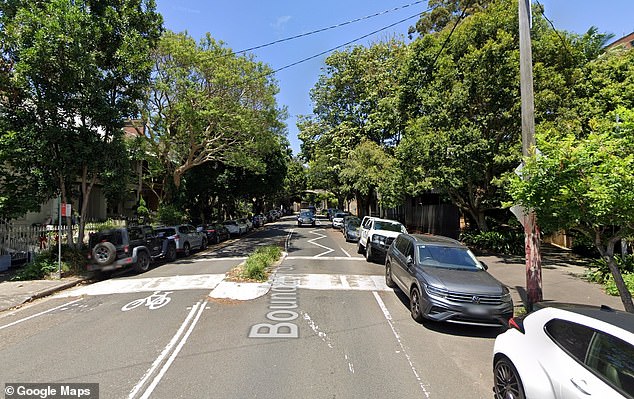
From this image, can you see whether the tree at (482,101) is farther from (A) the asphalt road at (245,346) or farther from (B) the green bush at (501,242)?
(A) the asphalt road at (245,346)

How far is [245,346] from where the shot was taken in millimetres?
6141

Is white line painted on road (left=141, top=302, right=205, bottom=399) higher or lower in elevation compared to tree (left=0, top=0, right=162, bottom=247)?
lower

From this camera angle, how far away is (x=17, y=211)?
1233cm

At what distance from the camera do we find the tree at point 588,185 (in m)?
5.25

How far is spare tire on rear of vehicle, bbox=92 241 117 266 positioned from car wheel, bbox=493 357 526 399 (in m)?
12.1

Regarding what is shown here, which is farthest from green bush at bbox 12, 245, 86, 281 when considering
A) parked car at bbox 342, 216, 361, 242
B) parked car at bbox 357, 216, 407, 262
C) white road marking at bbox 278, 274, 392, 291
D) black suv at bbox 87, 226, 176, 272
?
parked car at bbox 342, 216, 361, 242

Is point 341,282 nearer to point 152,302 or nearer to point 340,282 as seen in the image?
point 340,282

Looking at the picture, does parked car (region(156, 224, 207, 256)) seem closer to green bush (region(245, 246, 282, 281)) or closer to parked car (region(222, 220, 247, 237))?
green bush (region(245, 246, 282, 281))

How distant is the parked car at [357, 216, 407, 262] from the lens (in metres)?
15.6

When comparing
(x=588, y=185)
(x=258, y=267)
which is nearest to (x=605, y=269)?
(x=588, y=185)

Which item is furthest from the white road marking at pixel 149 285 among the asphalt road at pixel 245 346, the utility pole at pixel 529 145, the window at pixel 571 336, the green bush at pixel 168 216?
the green bush at pixel 168 216

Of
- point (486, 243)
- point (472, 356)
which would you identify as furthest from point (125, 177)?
point (486, 243)

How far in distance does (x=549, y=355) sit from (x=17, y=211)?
48.3 ft

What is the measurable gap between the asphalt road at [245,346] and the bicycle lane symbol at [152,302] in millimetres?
27
